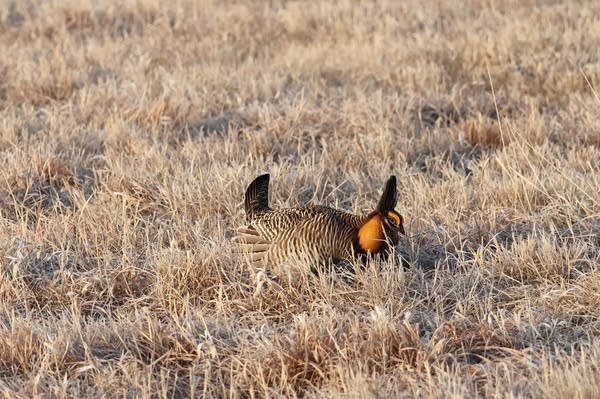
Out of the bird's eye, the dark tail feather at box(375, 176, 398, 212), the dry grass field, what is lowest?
the dry grass field

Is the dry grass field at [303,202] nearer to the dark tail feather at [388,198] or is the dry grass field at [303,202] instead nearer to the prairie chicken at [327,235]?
the prairie chicken at [327,235]

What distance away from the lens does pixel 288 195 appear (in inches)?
202

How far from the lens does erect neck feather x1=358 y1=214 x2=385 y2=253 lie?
3777mm

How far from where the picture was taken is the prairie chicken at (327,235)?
3.80 m

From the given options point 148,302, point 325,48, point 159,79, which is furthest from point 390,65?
point 148,302

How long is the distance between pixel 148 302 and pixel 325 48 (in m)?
5.46

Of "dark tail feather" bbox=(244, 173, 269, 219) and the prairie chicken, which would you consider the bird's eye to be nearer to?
the prairie chicken

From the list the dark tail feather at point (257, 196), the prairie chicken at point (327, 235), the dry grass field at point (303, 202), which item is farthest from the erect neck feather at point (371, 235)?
the dark tail feather at point (257, 196)

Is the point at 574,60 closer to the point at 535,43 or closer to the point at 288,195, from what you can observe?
the point at 535,43

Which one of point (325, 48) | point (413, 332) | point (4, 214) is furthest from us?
point (325, 48)

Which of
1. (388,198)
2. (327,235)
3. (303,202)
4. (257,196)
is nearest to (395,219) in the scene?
(388,198)

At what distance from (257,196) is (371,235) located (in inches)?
→ 28.7

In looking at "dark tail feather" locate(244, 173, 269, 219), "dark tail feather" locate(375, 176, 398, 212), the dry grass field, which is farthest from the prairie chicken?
"dark tail feather" locate(244, 173, 269, 219)

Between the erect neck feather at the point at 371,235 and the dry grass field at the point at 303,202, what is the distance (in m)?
0.14
